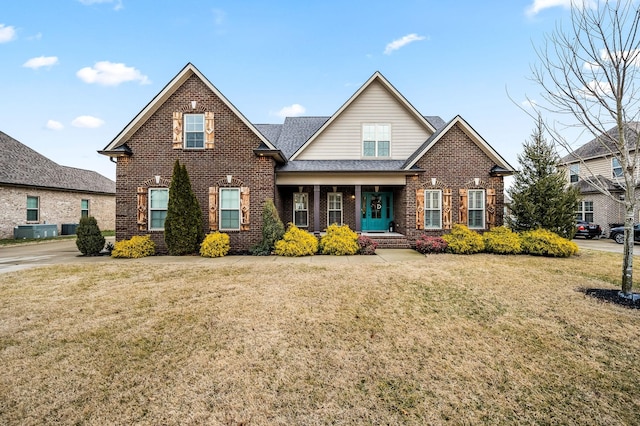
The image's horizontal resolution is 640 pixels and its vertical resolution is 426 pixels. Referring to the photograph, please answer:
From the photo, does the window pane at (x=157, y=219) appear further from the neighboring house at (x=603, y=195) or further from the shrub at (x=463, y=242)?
the neighboring house at (x=603, y=195)

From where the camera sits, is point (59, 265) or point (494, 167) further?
point (494, 167)

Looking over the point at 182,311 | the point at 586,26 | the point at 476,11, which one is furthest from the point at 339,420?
the point at 476,11

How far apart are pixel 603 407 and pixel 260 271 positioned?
7347 millimetres

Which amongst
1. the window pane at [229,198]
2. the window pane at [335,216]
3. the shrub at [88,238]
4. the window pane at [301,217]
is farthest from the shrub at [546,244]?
the shrub at [88,238]

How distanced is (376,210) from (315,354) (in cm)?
1251

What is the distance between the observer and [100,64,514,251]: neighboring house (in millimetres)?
12078

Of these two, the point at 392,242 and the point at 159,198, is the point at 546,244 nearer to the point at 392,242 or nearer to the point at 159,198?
the point at 392,242

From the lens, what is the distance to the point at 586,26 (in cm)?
598

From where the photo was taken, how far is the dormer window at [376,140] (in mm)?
14766

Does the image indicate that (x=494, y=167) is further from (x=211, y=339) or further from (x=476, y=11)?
(x=211, y=339)

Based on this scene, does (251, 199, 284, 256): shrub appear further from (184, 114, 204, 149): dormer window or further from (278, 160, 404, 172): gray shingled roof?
(184, 114, 204, 149): dormer window

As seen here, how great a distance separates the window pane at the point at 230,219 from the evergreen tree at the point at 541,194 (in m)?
12.5

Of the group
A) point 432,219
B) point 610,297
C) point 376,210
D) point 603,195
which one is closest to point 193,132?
point 376,210

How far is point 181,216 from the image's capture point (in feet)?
36.4
